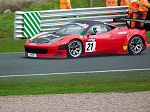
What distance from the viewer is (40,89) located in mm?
8961

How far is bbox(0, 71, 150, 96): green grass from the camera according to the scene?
8.78 meters

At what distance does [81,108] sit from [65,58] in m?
6.13

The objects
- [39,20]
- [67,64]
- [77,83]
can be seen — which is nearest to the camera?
[77,83]

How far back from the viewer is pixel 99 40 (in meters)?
13.6

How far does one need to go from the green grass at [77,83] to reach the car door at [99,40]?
2743 mm

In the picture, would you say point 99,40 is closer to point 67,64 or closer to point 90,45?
point 90,45

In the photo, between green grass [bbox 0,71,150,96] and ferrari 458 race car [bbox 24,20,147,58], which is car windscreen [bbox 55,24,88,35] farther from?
green grass [bbox 0,71,150,96]

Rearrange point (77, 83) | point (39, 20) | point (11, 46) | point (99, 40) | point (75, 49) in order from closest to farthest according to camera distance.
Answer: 1. point (77, 83)
2. point (75, 49)
3. point (99, 40)
4. point (11, 46)
5. point (39, 20)

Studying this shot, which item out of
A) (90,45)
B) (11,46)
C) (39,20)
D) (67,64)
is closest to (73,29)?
(90,45)

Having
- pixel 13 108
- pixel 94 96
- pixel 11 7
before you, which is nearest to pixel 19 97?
pixel 13 108

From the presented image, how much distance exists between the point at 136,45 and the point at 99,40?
138cm

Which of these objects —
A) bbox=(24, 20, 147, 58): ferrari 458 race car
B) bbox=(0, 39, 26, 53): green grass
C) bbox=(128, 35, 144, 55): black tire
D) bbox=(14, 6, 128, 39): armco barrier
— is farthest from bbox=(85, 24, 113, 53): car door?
bbox=(14, 6, 128, 39): armco barrier

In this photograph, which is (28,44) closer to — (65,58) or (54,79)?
(65,58)

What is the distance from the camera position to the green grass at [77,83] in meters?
8.78
